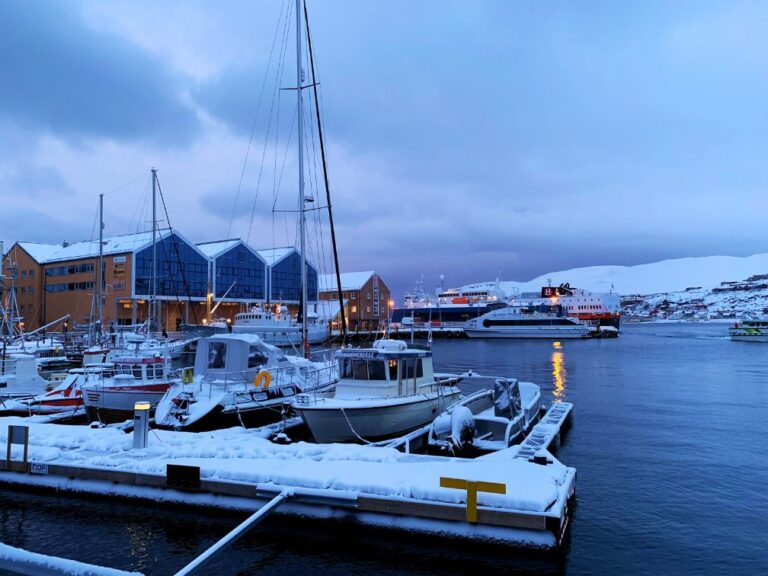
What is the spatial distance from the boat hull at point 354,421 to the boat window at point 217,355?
6.89 metres

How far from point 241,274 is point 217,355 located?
2215 inches

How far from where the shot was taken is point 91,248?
72.6 meters

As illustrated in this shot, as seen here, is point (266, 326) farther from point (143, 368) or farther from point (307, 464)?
point (307, 464)

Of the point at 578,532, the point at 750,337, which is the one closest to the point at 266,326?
the point at 578,532

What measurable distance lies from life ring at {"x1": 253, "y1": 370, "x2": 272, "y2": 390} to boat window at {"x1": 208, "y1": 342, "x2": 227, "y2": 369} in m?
2.11

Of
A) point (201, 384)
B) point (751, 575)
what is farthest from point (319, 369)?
point (751, 575)

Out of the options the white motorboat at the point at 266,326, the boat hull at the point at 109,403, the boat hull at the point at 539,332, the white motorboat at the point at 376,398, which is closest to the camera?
the white motorboat at the point at 376,398

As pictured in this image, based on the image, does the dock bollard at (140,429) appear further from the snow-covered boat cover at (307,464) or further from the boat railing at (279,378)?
the boat railing at (279,378)

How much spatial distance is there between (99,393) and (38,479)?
9368mm

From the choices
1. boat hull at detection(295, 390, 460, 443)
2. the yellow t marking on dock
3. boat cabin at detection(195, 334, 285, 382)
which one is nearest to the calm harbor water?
the yellow t marking on dock

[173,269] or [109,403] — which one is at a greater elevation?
[173,269]

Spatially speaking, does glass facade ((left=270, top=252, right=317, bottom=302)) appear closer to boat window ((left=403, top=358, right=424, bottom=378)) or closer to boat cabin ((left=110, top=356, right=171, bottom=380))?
boat cabin ((left=110, top=356, right=171, bottom=380))

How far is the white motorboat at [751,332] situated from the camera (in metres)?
92.1

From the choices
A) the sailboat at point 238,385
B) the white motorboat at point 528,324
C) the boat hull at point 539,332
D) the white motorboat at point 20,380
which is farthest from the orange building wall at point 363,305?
the sailboat at point 238,385
